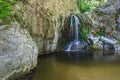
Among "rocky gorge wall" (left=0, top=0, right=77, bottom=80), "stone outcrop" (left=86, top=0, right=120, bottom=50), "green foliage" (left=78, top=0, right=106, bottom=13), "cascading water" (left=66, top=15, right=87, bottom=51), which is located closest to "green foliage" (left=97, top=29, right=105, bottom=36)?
"stone outcrop" (left=86, top=0, right=120, bottom=50)

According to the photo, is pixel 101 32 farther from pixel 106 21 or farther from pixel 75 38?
pixel 75 38

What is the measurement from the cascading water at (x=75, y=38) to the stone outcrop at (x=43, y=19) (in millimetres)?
2021

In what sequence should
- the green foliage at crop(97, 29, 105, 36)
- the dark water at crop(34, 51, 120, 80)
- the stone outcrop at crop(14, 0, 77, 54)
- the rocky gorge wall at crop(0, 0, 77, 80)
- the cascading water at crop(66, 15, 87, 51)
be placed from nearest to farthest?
1. the rocky gorge wall at crop(0, 0, 77, 80)
2. the dark water at crop(34, 51, 120, 80)
3. the stone outcrop at crop(14, 0, 77, 54)
4. the cascading water at crop(66, 15, 87, 51)
5. the green foliage at crop(97, 29, 105, 36)

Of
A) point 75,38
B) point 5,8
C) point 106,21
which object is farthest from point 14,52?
point 106,21

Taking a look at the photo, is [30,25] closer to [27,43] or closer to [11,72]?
[27,43]

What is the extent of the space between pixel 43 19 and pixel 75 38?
282 inches

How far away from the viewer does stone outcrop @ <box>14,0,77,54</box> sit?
15.0 m

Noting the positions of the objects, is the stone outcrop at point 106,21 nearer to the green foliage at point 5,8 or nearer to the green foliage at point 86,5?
the green foliage at point 5,8

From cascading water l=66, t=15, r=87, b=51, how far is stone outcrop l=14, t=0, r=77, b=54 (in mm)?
2021

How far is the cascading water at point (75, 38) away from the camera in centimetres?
2255

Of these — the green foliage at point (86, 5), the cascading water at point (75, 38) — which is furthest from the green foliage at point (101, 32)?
the green foliage at point (86, 5)

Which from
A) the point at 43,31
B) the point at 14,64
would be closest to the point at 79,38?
the point at 43,31

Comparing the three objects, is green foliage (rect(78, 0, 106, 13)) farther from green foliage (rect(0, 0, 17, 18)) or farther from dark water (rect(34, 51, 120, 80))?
green foliage (rect(0, 0, 17, 18))

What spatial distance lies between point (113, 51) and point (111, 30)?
144 inches
